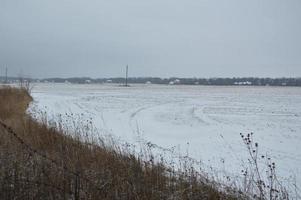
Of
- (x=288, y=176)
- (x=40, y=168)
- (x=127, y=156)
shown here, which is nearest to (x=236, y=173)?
(x=288, y=176)

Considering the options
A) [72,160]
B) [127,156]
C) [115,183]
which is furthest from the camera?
[127,156]

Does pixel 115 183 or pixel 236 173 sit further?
pixel 236 173

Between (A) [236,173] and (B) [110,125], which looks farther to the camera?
(B) [110,125]

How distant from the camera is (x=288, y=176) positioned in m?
8.44

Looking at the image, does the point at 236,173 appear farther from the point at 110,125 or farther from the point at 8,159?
the point at 110,125

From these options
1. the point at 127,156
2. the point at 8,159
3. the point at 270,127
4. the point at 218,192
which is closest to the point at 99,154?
the point at 127,156

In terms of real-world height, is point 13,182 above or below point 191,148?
above

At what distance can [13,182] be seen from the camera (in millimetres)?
5176

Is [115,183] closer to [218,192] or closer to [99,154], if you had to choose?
[218,192]

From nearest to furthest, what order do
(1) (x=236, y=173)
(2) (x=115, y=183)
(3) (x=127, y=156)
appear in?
1. (2) (x=115, y=183)
2. (3) (x=127, y=156)
3. (1) (x=236, y=173)

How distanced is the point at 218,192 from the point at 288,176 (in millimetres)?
3142

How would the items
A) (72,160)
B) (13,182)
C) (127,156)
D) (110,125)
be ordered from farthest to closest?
(110,125) < (127,156) < (72,160) < (13,182)

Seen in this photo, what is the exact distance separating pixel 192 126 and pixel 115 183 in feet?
41.5

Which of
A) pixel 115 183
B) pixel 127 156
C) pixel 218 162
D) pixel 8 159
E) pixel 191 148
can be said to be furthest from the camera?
pixel 191 148
